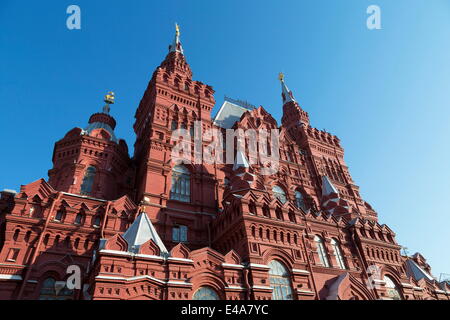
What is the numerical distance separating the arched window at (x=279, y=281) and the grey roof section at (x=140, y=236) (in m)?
6.06

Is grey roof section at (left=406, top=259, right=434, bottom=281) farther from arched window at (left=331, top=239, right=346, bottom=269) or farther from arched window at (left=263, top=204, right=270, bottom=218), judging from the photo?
arched window at (left=263, top=204, right=270, bottom=218)

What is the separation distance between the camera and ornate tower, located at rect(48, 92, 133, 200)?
1986cm

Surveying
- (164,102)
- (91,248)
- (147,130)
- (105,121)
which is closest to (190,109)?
(164,102)

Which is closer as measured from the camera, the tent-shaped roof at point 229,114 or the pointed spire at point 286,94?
the tent-shaped roof at point 229,114

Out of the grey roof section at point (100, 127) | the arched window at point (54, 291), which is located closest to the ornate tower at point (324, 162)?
the grey roof section at point (100, 127)

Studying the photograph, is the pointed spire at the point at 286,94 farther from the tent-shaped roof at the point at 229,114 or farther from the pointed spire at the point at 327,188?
the pointed spire at the point at 327,188

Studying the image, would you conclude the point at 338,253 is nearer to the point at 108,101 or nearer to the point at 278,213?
the point at 278,213

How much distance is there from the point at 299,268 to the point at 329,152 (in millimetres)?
20148

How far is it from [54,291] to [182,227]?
7.81 m

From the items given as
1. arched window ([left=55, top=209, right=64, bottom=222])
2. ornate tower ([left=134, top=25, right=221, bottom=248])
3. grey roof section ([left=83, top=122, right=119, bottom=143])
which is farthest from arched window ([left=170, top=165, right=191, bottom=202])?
arched window ([left=55, top=209, right=64, bottom=222])

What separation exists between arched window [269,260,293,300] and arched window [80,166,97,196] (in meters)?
12.8

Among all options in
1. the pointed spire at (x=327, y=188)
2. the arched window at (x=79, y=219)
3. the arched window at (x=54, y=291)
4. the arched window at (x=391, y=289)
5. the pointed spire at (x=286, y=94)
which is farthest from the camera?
the pointed spire at (x=286, y=94)

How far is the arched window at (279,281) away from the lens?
51.2 ft

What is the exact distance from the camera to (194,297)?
13250mm
